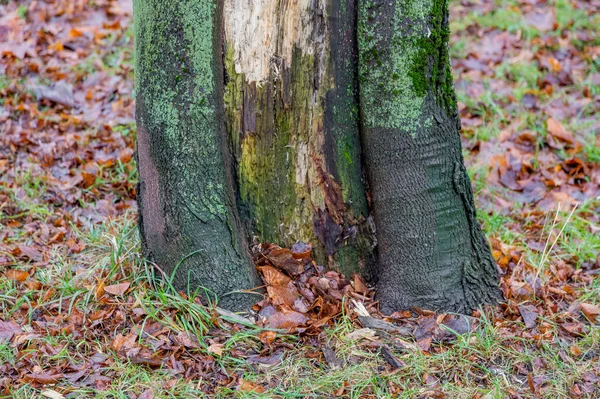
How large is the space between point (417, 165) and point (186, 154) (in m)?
0.95

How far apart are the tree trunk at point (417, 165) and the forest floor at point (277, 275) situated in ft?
0.50

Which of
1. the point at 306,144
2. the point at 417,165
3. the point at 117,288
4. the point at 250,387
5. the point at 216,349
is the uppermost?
the point at 306,144

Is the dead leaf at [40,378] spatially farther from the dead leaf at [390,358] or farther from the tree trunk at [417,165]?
the tree trunk at [417,165]

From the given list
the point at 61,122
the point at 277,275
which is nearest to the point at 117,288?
the point at 277,275

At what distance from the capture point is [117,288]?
9.55ft

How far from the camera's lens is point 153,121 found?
2.64 meters

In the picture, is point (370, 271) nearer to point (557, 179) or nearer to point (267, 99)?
point (267, 99)

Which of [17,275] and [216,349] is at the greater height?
[17,275]

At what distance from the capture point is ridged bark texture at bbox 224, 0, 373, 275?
266 cm

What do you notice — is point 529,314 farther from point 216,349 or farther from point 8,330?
point 8,330

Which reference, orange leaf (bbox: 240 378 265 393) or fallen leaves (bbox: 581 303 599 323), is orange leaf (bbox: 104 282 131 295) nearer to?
orange leaf (bbox: 240 378 265 393)

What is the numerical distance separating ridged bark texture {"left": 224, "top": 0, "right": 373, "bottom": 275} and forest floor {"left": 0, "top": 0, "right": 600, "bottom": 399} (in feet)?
0.75

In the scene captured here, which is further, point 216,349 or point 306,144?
point 306,144

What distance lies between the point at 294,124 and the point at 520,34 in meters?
3.92
